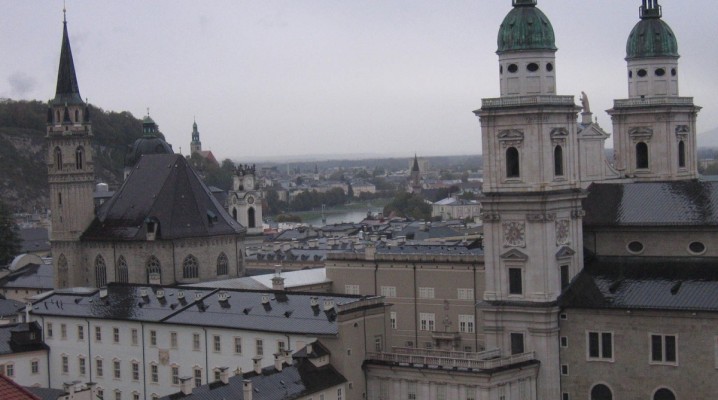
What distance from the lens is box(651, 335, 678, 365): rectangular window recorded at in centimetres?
5953

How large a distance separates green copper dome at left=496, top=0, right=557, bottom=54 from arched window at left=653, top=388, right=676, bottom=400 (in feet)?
56.7

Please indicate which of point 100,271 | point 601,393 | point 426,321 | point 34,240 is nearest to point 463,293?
point 426,321

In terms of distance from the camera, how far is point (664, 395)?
59.8 m

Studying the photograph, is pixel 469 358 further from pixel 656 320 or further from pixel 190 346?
pixel 190 346

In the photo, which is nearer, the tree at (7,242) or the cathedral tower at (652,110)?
the cathedral tower at (652,110)

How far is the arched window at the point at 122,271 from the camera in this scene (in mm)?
93750

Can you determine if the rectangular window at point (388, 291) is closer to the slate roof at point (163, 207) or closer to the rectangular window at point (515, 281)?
the slate roof at point (163, 207)

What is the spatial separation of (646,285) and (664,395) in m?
5.35

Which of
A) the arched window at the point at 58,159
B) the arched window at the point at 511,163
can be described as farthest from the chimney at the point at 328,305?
the arched window at the point at 58,159

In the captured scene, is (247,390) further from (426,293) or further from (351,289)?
(351,289)

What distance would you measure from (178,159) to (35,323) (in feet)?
79.8

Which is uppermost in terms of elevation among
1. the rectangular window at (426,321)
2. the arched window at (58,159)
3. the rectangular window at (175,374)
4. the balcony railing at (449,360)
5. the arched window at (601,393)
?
the arched window at (58,159)

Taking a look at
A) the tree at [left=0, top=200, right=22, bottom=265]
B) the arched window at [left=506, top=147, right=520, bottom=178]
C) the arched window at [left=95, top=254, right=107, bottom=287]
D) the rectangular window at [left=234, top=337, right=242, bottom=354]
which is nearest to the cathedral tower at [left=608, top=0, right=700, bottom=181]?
the arched window at [left=506, top=147, right=520, bottom=178]

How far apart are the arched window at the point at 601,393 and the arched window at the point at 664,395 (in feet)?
7.36
